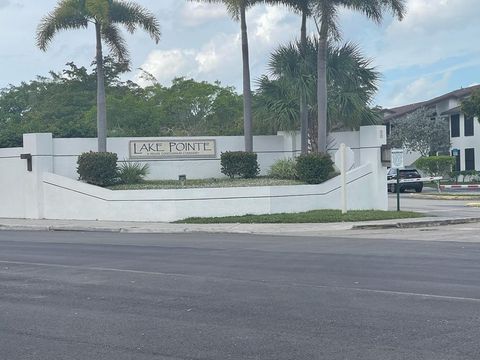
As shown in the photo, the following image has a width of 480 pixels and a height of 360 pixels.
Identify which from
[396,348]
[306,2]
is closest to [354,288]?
[396,348]

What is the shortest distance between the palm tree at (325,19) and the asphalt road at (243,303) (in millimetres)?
11348

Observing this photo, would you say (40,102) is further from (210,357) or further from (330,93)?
(210,357)

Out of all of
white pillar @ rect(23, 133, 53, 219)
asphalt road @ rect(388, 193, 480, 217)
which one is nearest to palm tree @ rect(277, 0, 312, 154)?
asphalt road @ rect(388, 193, 480, 217)

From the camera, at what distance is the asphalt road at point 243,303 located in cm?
733

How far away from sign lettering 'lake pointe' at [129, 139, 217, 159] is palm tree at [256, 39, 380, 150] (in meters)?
3.17

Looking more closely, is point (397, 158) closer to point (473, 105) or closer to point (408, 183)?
point (408, 183)

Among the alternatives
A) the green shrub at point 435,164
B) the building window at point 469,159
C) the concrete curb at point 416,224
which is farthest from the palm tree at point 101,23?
the building window at point 469,159

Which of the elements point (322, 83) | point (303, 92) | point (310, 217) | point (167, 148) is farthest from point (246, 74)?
point (310, 217)

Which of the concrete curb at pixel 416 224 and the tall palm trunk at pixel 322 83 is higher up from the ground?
the tall palm trunk at pixel 322 83

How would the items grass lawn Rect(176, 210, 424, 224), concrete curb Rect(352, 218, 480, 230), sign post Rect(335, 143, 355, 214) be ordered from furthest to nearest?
sign post Rect(335, 143, 355, 214), grass lawn Rect(176, 210, 424, 224), concrete curb Rect(352, 218, 480, 230)

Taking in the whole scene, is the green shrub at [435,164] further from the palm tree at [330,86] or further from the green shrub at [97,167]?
the green shrub at [97,167]

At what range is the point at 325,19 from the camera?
27375 millimetres

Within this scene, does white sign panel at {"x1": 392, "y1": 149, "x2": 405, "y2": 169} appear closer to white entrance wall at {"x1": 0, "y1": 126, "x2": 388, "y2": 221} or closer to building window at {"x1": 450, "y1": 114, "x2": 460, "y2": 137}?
white entrance wall at {"x1": 0, "y1": 126, "x2": 388, "y2": 221}

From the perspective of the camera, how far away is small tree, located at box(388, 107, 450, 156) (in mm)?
57344
